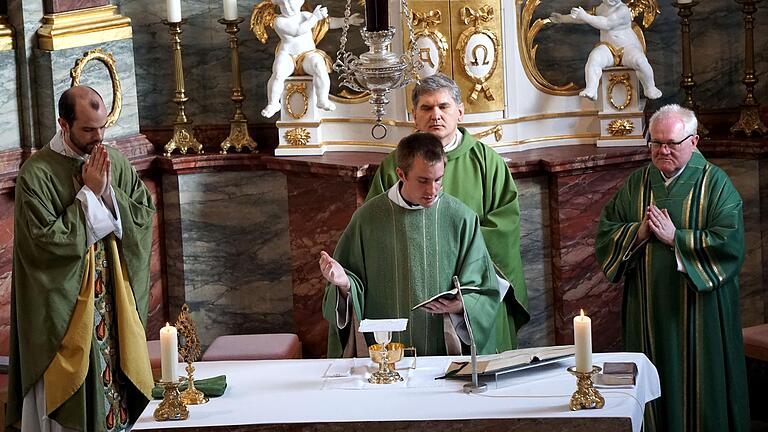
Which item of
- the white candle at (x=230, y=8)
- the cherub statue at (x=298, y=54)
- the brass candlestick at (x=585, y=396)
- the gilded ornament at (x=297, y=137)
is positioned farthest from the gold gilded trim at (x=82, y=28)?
the brass candlestick at (x=585, y=396)

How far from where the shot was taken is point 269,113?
26.5 ft

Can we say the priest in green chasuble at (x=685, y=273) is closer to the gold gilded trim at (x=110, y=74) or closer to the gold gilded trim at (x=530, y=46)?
the gold gilded trim at (x=530, y=46)

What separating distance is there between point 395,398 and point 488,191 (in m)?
1.88

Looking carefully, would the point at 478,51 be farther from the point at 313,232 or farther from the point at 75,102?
the point at 75,102

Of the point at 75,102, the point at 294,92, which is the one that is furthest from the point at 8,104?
the point at 75,102

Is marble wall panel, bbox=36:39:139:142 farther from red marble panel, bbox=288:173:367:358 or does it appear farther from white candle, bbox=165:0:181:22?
red marble panel, bbox=288:173:367:358

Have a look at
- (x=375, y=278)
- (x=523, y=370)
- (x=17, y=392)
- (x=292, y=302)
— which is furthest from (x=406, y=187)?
(x=292, y=302)

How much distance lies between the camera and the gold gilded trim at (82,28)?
7.89 meters

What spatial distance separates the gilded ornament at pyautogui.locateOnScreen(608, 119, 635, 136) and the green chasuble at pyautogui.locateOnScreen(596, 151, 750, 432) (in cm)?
138

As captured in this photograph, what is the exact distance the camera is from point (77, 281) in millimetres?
6336

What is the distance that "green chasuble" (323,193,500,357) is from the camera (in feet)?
20.1

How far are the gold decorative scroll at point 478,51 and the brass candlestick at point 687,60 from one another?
3.34ft

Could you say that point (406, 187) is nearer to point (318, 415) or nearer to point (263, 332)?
point (318, 415)

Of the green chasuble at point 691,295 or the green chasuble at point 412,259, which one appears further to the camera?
the green chasuble at point 691,295
